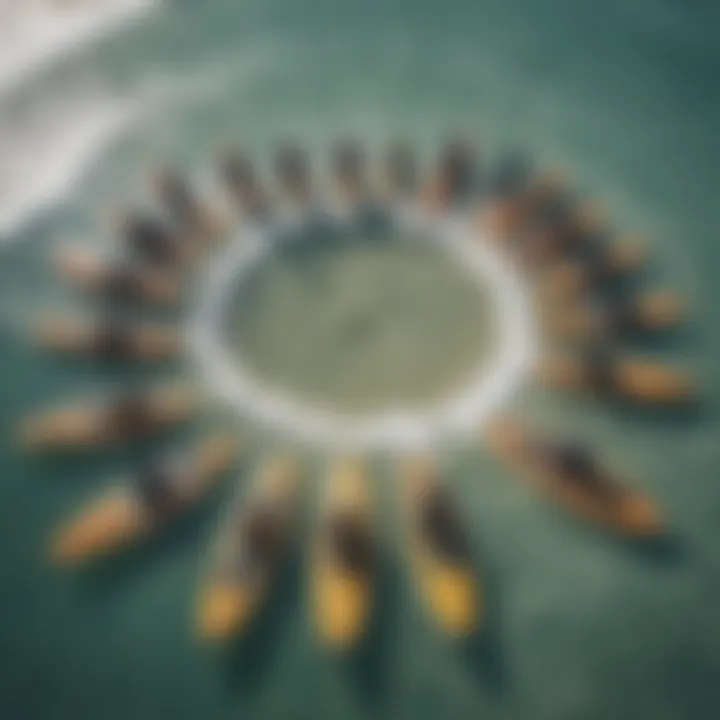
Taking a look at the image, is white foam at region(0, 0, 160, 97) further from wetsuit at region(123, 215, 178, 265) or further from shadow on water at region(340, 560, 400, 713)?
Answer: shadow on water at region(340, 560, 400, 713)

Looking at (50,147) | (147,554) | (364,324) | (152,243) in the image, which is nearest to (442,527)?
(147,554)

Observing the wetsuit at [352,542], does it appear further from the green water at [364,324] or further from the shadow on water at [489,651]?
the green water at [364,324]

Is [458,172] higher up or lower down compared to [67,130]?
lower down

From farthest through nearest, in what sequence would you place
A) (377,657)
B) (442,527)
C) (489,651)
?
(442,527), (489,651), (377,657)

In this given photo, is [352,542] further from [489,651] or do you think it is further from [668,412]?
[668,412]

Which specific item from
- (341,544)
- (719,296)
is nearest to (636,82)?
(719,296)

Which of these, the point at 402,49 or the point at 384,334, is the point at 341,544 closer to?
the point at 384,334

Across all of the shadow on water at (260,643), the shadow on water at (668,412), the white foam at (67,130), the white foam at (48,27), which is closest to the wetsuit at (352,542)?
the shadow on water at (260,643)
